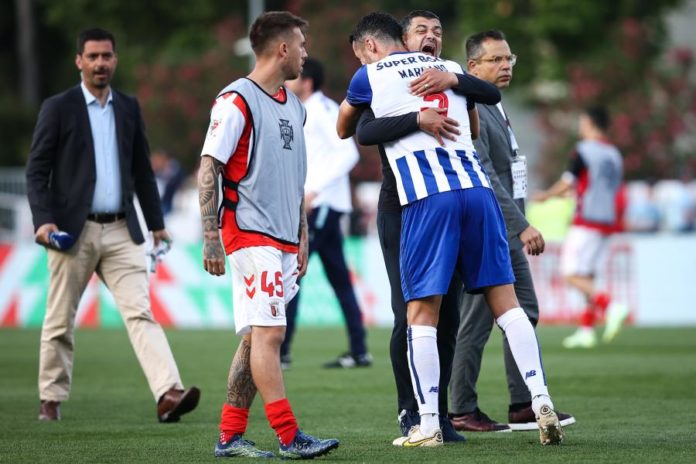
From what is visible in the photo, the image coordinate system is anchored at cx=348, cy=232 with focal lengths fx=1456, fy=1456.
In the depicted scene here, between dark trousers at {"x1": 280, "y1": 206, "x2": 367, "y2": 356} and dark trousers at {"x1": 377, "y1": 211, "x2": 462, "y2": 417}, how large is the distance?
4642 millimetres

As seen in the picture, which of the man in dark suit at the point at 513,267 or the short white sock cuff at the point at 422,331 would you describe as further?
the man in dark suit at the point at 513,267

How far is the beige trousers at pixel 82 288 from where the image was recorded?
9.47 m

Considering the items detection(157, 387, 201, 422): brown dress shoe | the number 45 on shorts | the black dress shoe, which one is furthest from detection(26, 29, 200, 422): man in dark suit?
the number 45 on shorts

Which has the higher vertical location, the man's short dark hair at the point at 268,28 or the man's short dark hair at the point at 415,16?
the man's short dark hair at the point at 415,16

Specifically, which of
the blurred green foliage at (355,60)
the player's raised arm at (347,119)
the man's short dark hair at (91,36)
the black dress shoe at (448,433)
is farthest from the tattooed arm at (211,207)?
the blurred green foliage at (355,60)

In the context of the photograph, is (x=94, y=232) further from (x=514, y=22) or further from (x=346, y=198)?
(x=514, y=22)

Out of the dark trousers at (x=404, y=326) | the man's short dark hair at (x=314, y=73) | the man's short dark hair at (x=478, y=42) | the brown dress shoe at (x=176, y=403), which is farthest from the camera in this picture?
the man's short dark hair at (x=314, y=73)

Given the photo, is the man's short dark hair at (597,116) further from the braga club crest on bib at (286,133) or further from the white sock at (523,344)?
the braga club crest on bib at (286,133)

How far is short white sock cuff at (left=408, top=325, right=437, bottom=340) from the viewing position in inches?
297

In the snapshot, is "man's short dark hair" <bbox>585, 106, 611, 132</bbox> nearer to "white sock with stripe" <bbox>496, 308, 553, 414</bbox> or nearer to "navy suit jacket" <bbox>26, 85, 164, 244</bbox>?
"navy suit jacket" <bbox>26, 85, 164, 244</bbox>

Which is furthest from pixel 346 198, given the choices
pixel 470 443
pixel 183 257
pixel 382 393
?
pixel 183 257

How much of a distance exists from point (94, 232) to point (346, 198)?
386 cm

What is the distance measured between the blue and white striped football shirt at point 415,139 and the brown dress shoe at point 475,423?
5.75 feet

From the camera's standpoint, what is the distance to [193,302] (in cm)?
2072
